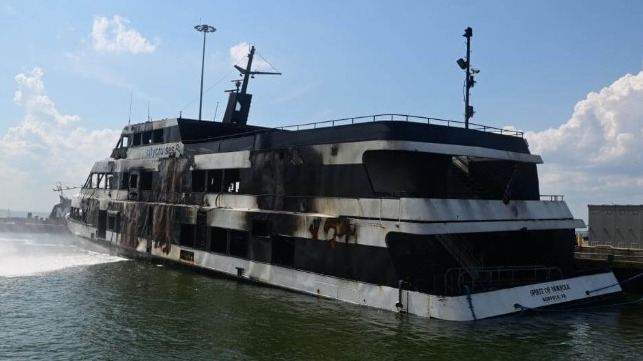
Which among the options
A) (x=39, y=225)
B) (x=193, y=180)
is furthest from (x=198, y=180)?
(x=39, y=225)

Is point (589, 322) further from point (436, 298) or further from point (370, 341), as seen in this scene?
point (370, 341)

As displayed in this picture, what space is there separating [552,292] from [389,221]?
6.01 m

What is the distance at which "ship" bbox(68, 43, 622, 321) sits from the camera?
1585 cm

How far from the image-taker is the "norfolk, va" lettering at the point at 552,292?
16422mm

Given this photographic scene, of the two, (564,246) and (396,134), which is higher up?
(396,134)

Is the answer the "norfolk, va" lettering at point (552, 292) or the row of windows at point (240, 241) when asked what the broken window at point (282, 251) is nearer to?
the row of windows at point (240, 241)

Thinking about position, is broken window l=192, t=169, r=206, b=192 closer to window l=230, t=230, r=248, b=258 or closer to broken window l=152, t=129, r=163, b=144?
window l=230, t=230, r=248, b=258

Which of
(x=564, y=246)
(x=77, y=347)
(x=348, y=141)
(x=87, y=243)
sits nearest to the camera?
(x=77, y=347)

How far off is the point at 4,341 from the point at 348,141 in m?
11.6

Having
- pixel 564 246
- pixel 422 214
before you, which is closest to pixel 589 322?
pixel 564 246

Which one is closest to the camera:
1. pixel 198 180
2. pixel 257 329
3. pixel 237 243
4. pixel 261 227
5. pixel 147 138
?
pixel 257 329

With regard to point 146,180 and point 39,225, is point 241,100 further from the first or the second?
point 39,225

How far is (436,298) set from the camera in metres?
15.1

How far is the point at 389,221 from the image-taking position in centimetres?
1619
